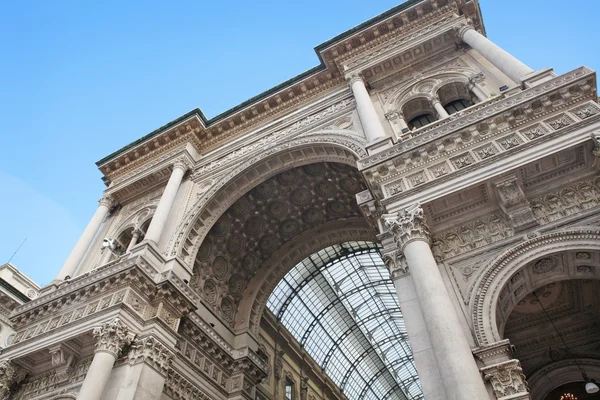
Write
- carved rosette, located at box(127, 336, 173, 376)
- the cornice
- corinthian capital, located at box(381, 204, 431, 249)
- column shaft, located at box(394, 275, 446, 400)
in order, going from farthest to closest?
the cornice
carved rosette, located at box(127, 336, 173, 376)
corinthian capital, located at box(381, 204, 431, 249)
column shaft, located at box(394, 275, 446, 400)

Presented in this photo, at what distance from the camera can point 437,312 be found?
792 centimetres

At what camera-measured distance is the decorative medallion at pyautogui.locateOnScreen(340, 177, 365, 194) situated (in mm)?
18125

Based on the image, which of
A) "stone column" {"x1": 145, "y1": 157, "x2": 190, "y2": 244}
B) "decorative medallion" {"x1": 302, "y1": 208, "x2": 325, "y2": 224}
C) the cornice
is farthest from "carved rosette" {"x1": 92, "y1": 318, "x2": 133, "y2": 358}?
the cornice

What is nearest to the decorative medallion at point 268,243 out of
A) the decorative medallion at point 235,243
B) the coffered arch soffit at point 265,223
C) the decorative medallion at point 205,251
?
the coffered arch soffit at point 265,223

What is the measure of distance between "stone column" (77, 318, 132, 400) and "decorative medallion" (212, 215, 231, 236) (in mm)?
7259

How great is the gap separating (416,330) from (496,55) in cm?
966

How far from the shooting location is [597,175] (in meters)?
9.34

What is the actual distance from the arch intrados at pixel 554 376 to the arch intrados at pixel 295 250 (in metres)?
9.72

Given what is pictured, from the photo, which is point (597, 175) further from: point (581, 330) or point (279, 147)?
point (279, 147)

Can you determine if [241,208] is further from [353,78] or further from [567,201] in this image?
[567,201]

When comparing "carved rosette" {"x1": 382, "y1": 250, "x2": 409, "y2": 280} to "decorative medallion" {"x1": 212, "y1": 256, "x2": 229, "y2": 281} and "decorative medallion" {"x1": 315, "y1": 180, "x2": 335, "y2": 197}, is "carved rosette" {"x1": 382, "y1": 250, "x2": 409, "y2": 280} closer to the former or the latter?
"decorative medallion" {"x1": 315, "y1": 180, "x2": 335, "y2": 197}

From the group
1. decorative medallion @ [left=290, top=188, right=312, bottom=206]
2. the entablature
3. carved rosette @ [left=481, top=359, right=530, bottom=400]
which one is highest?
decorative medallion @ [left=290, top=188, right=312, bottom=206]

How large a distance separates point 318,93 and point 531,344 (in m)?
13.2

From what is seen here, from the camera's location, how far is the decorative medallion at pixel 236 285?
1955cm
